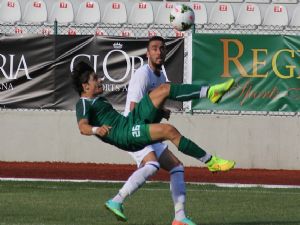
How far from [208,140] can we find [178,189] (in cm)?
897

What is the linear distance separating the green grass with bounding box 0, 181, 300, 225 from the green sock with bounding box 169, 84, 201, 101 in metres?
1.61

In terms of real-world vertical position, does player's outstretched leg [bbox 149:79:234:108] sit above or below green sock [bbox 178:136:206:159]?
above

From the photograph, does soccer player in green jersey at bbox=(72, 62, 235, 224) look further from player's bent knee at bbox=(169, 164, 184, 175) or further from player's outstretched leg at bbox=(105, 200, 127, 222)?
player's bent knee at bbox=(169, 164, 184, 175)

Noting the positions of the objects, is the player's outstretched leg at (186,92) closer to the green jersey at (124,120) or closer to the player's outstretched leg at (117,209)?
the green jersey at (124,120)

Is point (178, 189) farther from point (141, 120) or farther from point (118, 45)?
point (118, 45)

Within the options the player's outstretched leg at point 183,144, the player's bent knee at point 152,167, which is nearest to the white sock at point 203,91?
the player's outstretched leg at point 183,144

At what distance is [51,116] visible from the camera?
18.9m

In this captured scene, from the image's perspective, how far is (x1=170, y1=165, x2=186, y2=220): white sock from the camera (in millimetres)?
9453

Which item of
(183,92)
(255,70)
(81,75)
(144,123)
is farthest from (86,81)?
(255,70)

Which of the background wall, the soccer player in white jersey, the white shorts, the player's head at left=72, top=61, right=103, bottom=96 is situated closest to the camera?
the soccer player in white jersey

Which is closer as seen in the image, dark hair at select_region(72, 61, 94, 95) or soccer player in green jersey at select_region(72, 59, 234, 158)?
soccer player in green jersey at select_region(72, 59, 234, 158)

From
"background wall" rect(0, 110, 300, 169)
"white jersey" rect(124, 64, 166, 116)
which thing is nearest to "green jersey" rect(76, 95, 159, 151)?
"white jersey" rect(124, 64, 166, 116)

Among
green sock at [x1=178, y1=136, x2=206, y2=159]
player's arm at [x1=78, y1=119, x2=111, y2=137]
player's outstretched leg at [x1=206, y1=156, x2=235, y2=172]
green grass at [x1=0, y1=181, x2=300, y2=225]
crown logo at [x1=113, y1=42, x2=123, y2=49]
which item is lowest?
green grass at [x1=0, y1=181, x2=300, y2=225]

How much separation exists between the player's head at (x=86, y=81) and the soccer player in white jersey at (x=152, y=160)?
43cm
